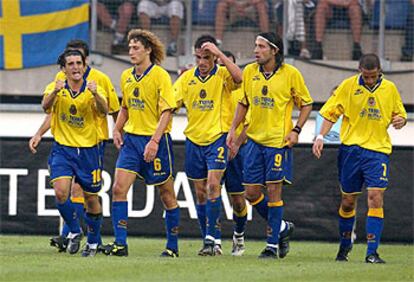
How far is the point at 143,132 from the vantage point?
45.0 ft

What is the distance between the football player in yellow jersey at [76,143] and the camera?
13.7m

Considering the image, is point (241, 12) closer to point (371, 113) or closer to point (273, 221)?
point (371, 113)

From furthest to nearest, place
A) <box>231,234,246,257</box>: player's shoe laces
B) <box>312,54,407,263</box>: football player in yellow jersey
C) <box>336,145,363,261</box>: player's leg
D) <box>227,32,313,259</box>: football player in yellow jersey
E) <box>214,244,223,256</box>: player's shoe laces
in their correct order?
<box>231,234,246,257</box>: player's shoe laces, <box>214,244,223,256</box>: player's shoe laces, <box>227,32,313,259</box>: football player in yellow jersey, <box>336,145,363,261</box>: player's leg, <box>312,54,407,263</box>: football player in yellow jersey

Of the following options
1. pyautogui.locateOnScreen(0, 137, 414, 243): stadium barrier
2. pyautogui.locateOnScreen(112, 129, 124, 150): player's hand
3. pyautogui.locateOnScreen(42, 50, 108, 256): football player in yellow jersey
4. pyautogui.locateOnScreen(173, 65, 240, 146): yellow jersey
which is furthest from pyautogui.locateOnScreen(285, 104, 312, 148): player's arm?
pyautogui.locateOnScreen(0, 137, 414, 243): stadium barrier

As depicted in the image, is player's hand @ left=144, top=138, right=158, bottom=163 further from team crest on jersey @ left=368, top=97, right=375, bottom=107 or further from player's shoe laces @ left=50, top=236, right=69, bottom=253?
team crest on jersey @ left=368, top=97, right=375, bottom=107

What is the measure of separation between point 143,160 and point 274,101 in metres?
1.57

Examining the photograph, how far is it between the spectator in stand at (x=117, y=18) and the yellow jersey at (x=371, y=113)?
8093 mm

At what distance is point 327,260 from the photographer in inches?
553

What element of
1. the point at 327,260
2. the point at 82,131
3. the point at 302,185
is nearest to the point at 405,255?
the point at 327,260

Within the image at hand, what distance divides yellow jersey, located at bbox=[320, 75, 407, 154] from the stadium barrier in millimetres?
4008

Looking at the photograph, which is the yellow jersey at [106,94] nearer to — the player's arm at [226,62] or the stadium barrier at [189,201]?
the player's arm at [226,62]

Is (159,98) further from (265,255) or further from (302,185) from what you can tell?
(302,185)

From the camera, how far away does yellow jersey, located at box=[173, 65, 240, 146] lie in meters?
14.5

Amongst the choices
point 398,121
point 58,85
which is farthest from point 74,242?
point 398,121
